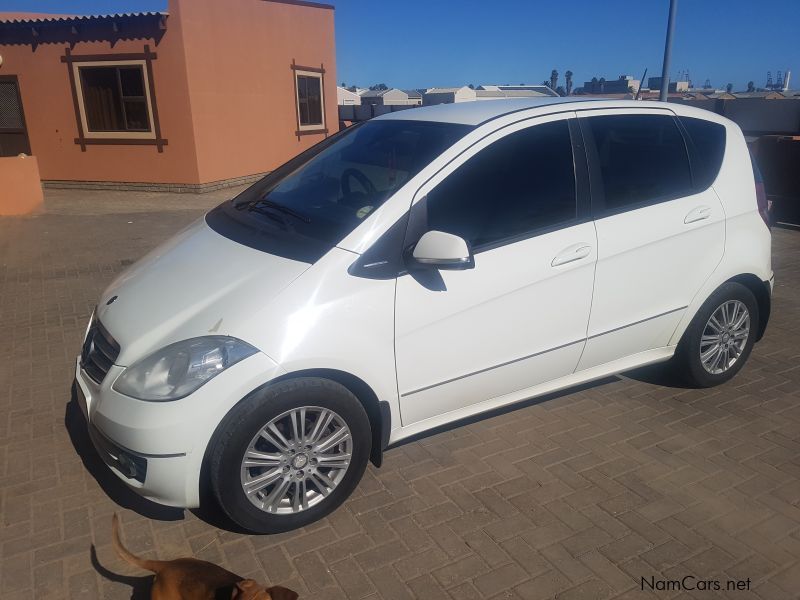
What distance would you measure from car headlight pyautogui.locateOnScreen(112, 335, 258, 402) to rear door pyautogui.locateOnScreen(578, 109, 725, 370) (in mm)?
2045

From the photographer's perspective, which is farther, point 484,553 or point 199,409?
point 484,553

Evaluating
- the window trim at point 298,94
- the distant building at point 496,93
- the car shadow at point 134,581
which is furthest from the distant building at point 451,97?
the car shadow at point 134,581

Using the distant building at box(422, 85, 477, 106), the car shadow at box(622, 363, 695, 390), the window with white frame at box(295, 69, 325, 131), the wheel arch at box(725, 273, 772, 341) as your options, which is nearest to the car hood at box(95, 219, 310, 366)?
the car shadow at box(622, 363, 695, 390)

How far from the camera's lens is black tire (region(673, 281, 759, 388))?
4070 mm

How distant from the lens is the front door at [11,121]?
13719 mm

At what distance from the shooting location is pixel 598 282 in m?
3.52

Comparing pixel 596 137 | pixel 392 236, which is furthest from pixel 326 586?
pixel 596 137

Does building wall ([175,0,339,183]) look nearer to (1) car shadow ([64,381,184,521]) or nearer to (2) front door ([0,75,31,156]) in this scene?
(2) front door ([0,75,31,156])

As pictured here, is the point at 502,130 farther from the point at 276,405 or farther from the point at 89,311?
the point at 89,311

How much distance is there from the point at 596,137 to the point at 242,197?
2.20 m

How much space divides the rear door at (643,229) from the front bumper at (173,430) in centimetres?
203

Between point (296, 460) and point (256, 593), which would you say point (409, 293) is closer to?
point (296, 460)

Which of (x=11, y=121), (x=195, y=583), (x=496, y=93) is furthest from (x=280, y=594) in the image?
(x=496, y=93)

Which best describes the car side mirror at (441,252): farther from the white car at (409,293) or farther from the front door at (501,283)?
the front door at (501,283)
